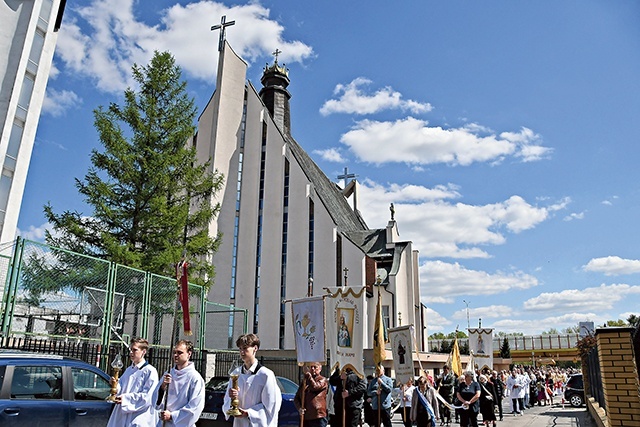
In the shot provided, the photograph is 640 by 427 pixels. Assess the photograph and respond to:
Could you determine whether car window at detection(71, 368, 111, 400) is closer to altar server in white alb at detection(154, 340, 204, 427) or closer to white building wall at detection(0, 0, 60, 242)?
altar server in white alb at detection(154, 340, 204, 427)

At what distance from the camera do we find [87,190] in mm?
19328

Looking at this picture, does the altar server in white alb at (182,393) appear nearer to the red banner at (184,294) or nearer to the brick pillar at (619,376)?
the red banner at (184,294)

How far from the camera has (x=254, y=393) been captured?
18.4ft

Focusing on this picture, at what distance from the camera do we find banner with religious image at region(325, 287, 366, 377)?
11.2 m

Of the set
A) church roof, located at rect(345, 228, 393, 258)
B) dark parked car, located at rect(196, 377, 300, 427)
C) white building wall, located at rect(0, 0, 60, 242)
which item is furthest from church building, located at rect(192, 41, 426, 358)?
dark parked car, located at rect(196, 377, 300, 427)

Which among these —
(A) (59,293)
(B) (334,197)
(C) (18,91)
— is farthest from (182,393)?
(B) (334,197)

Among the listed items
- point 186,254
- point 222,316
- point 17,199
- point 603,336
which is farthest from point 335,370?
point 17,199

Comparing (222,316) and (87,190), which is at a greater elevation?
(87,190)

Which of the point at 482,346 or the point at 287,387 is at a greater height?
the point at 482,346

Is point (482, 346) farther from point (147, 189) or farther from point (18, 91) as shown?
point (18, 91)

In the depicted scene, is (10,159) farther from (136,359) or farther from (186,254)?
(136,359)

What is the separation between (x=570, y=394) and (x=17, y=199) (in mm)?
26446

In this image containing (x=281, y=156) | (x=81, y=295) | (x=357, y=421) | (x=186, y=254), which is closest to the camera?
(x=357, y=421)

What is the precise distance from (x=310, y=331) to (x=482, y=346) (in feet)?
46.7
